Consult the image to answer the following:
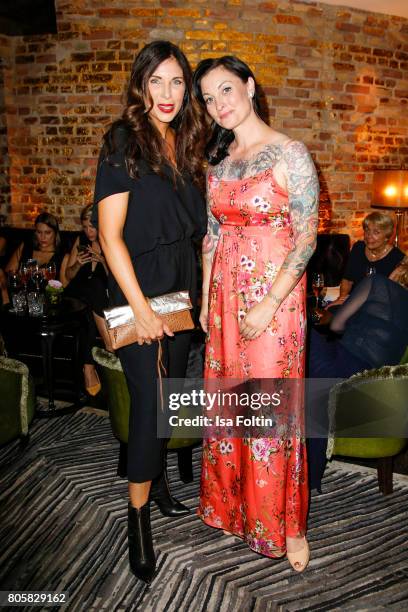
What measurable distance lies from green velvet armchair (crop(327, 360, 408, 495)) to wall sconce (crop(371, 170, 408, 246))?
2.84 m

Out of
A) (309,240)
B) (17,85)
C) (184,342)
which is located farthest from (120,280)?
(17,85)

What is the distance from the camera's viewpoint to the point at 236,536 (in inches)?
89.4

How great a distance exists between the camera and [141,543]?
6.49 ft

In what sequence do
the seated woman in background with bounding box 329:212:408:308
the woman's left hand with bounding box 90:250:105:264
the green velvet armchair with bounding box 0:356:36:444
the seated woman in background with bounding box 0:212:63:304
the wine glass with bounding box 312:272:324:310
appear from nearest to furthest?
the green velvet armchair with bounding box 0:356:36:444 < the wine glass with bounding box 312:272:324:310 < the seated woman in background with bounding box 329:212:408:308 < the woman's left hand with bounding box 90:250:105:264 < the seated woman in background with bounding box 0:212:63:304

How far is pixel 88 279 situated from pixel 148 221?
2546 mm

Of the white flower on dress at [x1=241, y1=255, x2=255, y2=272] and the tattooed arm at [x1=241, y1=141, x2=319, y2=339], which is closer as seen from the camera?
the tattooed arm at [x1=241, y1=141, x2=319, y2=339]

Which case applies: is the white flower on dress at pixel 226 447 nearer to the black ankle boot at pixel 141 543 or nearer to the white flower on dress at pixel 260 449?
the white flower on dress at pixel 260 449

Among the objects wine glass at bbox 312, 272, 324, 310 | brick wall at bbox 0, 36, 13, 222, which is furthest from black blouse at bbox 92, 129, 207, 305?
brick wall at bbox 0, 36, 13, 222

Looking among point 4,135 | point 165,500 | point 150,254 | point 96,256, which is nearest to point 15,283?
point 96,256

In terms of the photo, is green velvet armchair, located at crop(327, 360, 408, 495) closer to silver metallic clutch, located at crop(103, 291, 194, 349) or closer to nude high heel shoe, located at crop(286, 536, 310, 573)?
nude high heel shoe, located at crop(286, 536, 310, 573)

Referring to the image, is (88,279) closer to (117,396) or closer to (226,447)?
(117,396)

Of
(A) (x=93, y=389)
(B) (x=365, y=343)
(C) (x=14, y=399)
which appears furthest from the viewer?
(A) (x=93, y=389)

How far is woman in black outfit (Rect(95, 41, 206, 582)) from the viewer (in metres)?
1.69

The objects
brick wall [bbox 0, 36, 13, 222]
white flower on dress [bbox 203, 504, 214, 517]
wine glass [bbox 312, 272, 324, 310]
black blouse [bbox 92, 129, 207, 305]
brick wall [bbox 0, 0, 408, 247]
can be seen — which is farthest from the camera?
brick wall [bbox 0, 36, 13, 222]
